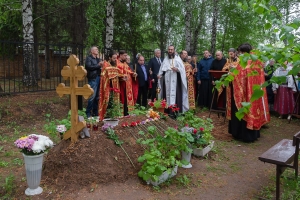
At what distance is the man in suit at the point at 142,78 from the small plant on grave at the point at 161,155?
4.49m

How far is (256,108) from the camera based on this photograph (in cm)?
590

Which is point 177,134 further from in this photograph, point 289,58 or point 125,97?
point 125,97

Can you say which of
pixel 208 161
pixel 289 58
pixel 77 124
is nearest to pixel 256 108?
pixel 208 161

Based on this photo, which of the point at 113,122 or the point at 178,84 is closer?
the point at 113,122

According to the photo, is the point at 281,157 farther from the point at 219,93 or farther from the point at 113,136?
the point at 219,93

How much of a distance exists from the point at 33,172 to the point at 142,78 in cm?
556

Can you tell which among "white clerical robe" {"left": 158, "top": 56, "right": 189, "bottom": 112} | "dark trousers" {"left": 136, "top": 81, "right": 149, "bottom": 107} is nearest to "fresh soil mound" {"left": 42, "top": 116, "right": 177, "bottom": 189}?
"white clerical robe" {"left": 158, "top": 56, "right": 189, "bottom": 112}

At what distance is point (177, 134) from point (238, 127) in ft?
8.18

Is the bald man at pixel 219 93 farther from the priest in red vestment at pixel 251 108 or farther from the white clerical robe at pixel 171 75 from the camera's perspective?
the priest in red vestment at pixel 251 108

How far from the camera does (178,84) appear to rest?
768 centimetres

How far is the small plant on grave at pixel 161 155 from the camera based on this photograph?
362cm

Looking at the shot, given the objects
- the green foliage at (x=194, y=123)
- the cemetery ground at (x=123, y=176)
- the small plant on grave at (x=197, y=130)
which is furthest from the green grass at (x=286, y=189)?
the green foliage at (x=194, y=123)

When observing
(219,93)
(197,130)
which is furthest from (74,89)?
(219,93)

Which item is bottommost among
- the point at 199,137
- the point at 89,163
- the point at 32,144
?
the point at 89,163
